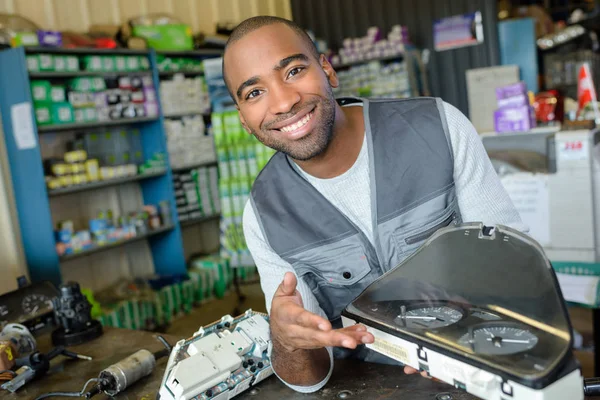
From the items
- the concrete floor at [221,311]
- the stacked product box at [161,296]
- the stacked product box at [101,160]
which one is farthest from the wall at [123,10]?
the concrete floor at [221,311]

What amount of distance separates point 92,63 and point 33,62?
1.46 ft

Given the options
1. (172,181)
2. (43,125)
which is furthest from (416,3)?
(43,125)

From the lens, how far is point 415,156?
141cm

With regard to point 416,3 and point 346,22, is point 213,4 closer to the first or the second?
point 346,22

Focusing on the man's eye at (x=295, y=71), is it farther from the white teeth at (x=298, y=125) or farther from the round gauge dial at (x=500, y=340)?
the round gauge dial at (x=500, y=340)

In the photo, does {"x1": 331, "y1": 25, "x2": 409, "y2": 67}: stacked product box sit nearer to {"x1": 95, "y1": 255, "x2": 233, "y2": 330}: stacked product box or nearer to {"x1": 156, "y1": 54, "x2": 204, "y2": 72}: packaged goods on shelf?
{"x1": 156, "y1": 54, "x2": 204, "y2": 72}: packaged goods on shelf

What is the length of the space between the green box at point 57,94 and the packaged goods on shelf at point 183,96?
0.88 meters

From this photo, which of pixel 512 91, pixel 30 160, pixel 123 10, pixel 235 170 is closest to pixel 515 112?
pixel 512 91

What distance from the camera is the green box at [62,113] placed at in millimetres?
3680

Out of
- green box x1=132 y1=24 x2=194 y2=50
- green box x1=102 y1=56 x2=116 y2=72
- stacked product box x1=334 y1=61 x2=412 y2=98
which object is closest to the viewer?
green box x1=102 y1=56 x2=116 y2=72

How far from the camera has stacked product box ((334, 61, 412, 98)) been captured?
536 centimetres

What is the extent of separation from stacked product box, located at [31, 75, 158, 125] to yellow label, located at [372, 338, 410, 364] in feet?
10.6

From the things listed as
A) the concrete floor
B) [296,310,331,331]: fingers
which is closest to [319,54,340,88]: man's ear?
[296,310,331,331]: fingers

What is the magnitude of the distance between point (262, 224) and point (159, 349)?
54cm
